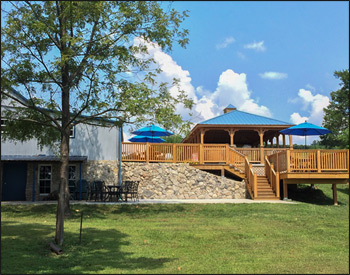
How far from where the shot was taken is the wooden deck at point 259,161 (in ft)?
52.5

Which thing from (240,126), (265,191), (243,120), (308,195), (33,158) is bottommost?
(308,195)

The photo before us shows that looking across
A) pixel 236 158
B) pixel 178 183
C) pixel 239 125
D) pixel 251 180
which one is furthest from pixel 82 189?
pixel 239 125

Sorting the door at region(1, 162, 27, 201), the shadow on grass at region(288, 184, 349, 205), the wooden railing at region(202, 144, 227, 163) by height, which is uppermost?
the wooden railing at region(202, 144, 227, 163)

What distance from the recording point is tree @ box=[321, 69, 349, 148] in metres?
33.4

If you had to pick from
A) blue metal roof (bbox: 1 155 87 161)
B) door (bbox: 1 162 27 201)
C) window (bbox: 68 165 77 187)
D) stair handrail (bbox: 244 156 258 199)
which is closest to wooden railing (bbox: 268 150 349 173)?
A: stair handrail (bbox: 244 156 258 199)

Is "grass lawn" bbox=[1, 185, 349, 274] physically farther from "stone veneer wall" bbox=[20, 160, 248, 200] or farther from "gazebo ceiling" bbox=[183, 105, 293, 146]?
"gazebo ceiling" bbox=[183, 105, 293, 146]

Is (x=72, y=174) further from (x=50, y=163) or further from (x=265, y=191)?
(x=265, y=191)

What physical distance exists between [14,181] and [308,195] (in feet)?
49.0

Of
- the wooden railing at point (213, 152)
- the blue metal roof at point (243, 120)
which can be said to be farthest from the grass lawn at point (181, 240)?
the blue metal roof at point (243, 120)

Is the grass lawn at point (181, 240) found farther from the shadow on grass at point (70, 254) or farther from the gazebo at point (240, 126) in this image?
the gazebo at point (240, 126)

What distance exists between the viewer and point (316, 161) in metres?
16.1

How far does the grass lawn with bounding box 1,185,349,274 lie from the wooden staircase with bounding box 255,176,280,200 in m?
2.90

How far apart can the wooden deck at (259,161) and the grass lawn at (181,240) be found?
117 inches

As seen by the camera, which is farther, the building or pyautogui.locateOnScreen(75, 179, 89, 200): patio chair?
pyautogui.locateOnScreen(75, 179, 89, 200): patio chair
